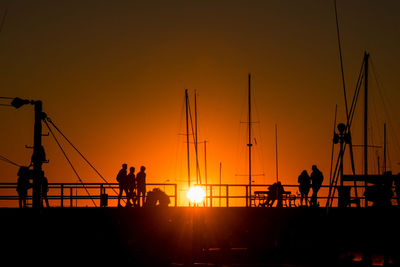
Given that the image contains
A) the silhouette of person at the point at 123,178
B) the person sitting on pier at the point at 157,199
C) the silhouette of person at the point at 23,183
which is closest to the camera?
the silhouette of person at the point at 23,183

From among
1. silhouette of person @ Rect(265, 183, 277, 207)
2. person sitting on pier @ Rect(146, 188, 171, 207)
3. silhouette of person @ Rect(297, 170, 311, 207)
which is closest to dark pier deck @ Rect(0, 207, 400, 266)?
person sitting on pier @ Rect(146, 188, 171, 207)

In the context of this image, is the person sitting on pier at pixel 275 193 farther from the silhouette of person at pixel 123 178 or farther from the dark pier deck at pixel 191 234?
the silhouette of person at pixel 123 178

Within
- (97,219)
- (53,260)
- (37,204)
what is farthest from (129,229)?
(37,204)

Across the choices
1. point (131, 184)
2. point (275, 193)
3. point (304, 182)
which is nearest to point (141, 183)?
point (131, 184)

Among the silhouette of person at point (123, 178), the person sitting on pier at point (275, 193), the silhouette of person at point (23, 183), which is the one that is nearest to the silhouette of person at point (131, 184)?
the silhouette of person at point (123, 178)

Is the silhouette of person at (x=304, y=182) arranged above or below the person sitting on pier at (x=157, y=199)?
above

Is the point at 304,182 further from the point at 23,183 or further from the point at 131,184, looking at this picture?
the point at 23,183

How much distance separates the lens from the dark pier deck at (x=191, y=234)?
4234 cm

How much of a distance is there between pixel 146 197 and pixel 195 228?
2.79m

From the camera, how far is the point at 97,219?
148 feet

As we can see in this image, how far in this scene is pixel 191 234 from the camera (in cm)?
4800

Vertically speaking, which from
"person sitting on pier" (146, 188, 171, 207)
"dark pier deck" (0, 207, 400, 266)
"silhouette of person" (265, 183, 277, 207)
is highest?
"silhouette of person" (265, 183, 277, 207)

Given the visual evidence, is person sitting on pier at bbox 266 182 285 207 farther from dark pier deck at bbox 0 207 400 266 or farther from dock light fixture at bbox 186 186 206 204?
dock light fixture at bbox 186 186 206 204

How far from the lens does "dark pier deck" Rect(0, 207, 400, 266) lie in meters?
42.3
